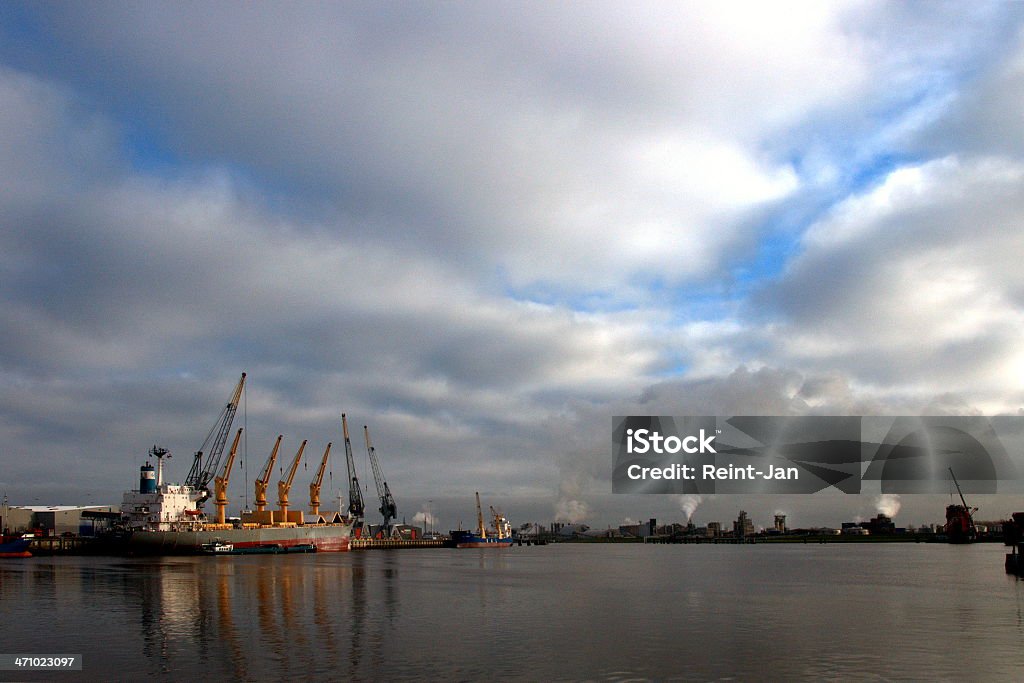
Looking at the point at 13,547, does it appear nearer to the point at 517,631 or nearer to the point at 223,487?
the point at 223,487

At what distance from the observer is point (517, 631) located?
45.2 m

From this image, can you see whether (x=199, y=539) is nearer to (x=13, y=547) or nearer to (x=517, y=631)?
(x=13, y=547)

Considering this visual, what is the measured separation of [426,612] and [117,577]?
53257mm

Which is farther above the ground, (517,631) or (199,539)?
(517,631)

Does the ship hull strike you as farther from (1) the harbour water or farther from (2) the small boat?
(1) the harbour water

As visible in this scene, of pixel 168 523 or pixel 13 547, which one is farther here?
pixel 13 547

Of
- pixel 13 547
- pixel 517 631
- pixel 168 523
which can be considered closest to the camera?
pixel 517 631

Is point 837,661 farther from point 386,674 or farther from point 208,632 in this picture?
point 208,632

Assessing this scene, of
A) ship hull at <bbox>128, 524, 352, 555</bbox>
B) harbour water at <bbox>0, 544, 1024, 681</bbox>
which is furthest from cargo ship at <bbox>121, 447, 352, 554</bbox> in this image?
harbour water at <bbox>0, 544, 1024, 681</bbox>

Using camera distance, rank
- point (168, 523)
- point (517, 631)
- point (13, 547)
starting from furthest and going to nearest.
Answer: point (13, 547), point (168, 523), point (517, 631)

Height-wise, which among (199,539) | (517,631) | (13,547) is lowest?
(13,547)

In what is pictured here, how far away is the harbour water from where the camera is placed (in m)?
33.4

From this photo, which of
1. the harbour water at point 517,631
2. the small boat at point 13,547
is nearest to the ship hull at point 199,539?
the small boat at point 13,547

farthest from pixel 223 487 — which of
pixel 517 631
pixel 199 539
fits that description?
pixel 517 631
